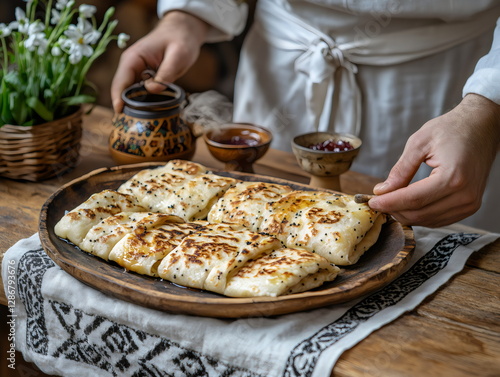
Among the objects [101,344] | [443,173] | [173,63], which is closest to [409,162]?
[443,173]

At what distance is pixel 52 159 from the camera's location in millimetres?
2404

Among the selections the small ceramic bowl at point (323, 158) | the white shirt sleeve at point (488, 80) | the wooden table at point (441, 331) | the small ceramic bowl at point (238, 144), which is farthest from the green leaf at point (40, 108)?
the white shirt sleeve at point (488, 80)

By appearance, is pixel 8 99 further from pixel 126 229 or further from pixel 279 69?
pixel 279 69

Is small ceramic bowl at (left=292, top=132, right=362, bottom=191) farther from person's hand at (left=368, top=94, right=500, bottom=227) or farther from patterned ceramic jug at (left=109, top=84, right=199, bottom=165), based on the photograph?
patterned ceramic jug at (left=109, top=84, right=199, bottom=165)

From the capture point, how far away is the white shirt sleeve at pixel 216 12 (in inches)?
108

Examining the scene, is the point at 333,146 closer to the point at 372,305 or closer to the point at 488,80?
the point at 488,80

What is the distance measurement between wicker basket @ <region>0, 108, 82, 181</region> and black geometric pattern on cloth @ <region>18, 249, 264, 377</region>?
679 mm

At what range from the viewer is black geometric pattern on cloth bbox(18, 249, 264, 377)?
1.44 m

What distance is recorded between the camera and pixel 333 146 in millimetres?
2176

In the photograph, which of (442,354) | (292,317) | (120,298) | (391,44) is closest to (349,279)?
(292,317)

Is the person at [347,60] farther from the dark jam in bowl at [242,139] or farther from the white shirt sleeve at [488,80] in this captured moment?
the dark jam in bowl at [242,139]

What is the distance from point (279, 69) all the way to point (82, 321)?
1.80 meters

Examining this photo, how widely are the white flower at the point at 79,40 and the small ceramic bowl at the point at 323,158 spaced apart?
0.91 meters

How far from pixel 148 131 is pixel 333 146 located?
0.75m
